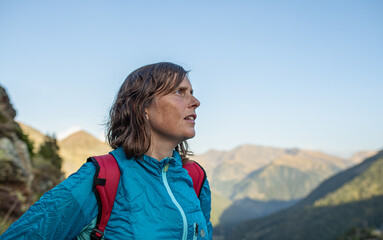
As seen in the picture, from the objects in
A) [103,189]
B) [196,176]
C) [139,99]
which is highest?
[139,99]

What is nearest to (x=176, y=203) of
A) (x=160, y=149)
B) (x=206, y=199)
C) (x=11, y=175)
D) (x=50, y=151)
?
(x=160, y=149)

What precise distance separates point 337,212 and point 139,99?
112m

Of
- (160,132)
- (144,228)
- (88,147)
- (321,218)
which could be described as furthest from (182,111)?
(321,218)

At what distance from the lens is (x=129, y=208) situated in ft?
4.81

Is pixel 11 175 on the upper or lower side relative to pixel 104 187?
upper

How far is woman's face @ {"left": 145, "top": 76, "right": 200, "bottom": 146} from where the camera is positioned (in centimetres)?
182

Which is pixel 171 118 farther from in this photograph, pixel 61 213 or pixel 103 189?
pixel 61 213

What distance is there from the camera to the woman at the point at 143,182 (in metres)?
1.33

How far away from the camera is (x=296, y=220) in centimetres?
10381

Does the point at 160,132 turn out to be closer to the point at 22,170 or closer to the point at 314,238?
the point at 22,170

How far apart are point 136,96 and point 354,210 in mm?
110945

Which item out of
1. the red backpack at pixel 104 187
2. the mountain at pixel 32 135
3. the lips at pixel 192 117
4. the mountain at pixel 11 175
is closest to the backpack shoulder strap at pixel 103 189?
the red backpack at pixel 104 187

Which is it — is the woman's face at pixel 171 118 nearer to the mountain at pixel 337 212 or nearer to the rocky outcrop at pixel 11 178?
the rocky outcrop at pixel 11 178

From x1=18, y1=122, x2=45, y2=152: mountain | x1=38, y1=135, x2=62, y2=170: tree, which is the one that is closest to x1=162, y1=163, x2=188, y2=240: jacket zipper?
x1=18, y1=122, x2=45, y2=152: mountain
